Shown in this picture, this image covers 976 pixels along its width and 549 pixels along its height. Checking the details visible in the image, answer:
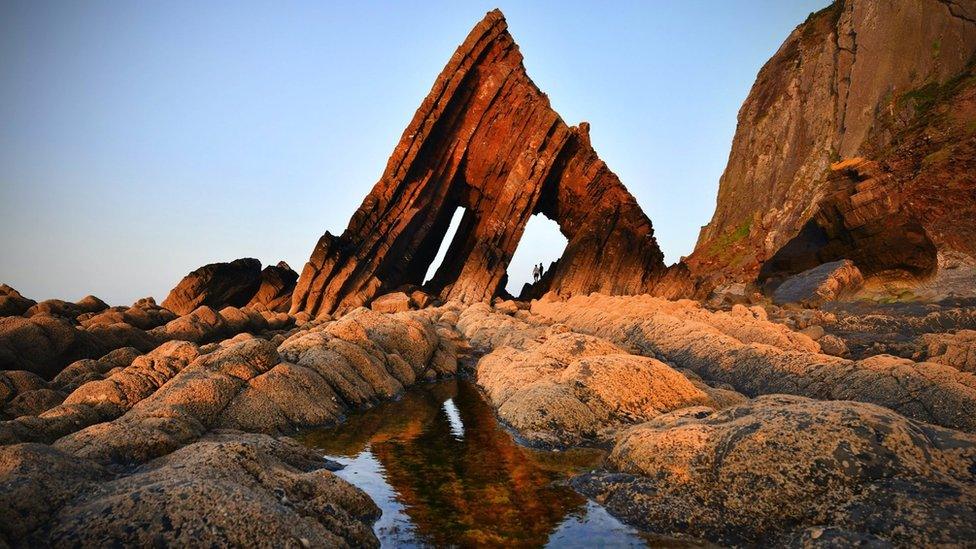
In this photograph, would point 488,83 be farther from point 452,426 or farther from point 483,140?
point 452,426

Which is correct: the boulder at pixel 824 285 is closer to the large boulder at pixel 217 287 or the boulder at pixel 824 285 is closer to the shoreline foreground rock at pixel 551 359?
the shoreline foreground rock at pixel 551 359

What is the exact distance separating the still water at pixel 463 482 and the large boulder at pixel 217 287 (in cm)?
3313

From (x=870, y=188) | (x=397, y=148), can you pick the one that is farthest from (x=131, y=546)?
(x=870, y=188)

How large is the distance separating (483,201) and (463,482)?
4256 centimetres

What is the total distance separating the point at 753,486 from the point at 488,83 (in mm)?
42353

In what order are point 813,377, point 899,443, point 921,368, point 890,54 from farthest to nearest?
point 890,54
point 813,377
point 921,368
point 899,443

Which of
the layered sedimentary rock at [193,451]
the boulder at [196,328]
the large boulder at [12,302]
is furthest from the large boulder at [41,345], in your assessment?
the large boulder at [12,302]

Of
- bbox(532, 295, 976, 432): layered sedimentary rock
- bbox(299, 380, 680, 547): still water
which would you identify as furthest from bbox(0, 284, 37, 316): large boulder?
bbox(532, 295, 976, 432): layered sedimentary rock

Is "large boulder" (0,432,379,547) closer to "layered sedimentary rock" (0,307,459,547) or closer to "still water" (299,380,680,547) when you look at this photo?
"layered sedimentary rock" (0,307,459,547)

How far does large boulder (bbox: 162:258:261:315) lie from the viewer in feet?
140

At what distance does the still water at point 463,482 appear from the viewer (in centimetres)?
727

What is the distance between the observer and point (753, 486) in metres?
7.12

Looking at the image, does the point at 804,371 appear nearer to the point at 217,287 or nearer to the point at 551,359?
the point at 551,359

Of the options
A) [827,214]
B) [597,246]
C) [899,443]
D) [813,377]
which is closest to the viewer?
[899,443]
